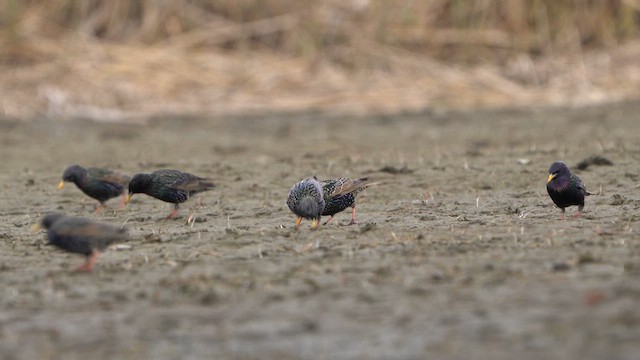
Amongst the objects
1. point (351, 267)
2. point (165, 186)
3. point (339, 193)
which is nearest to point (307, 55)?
point (165, 186)

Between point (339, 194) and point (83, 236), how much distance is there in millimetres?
2229

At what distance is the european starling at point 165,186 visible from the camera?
9609mm

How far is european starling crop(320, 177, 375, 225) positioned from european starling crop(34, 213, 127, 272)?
6.11 feet

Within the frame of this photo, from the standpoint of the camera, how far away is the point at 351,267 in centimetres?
682

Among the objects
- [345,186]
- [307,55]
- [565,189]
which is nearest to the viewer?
[565,189]

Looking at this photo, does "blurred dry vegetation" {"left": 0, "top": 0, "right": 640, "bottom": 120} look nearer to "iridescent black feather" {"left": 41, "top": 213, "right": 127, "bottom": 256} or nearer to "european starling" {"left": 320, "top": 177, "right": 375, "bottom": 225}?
"european starling" {"left": 320, "top": 177, "right": 375, "bottom": 225}

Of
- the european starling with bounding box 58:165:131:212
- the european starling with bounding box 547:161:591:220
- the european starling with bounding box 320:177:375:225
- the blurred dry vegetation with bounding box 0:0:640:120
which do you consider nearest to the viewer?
the european starling with bounding box 547:161:591:220

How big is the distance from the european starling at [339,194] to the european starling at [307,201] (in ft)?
0.42

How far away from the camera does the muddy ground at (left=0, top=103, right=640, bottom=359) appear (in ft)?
17.6

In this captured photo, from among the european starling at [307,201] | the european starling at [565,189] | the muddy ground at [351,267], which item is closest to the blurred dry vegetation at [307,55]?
the muddy ground at [351,267]

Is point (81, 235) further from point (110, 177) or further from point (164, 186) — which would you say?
point (110, 177)

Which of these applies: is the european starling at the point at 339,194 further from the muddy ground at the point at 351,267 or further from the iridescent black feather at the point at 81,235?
the iridescent black feather at the point at 81,235

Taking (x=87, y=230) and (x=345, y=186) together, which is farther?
(x=345, y=186)

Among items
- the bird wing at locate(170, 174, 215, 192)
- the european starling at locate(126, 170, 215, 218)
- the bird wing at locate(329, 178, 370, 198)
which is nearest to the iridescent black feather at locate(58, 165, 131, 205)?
the european starling at locate(126, 170, 215, 218)
